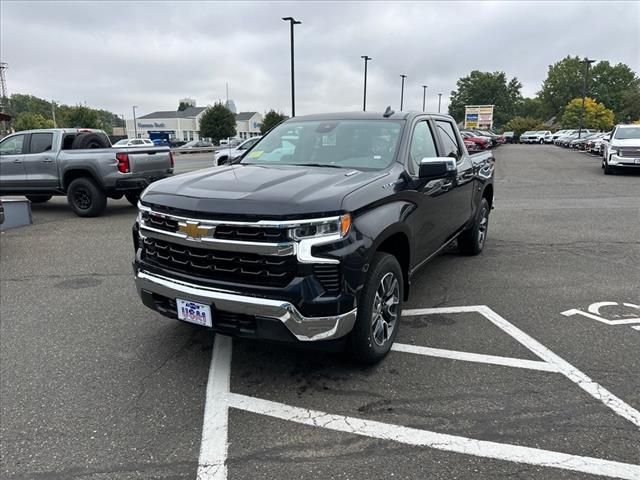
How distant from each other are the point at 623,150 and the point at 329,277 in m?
18.4

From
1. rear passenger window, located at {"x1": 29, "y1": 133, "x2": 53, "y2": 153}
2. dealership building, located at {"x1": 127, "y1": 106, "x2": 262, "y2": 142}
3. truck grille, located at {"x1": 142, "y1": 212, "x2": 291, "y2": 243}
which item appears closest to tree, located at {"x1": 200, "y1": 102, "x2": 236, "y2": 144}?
dealership building, located at {"x1": 127, "y1": 106, "x2": 262, "y2": 142}

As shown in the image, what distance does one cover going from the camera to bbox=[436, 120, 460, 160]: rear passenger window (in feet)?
17.3

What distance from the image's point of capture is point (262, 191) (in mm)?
3238

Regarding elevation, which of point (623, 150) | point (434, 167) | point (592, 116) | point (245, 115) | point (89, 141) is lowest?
point (434, 167)

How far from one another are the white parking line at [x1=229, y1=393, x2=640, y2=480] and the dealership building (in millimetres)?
98831

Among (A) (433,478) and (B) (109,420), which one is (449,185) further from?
(B) (109,420)

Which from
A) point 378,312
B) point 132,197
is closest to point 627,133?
point 132,197

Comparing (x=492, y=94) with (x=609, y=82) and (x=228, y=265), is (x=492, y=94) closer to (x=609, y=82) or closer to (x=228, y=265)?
(x=609, y=82)

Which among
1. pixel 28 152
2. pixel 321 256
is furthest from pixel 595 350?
pixel 28 152

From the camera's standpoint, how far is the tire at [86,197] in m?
10.2

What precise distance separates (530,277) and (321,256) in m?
3.79

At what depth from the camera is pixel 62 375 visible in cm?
360

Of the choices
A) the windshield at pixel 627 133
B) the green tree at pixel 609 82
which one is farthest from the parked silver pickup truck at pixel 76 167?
the green tree at pixel 609 82

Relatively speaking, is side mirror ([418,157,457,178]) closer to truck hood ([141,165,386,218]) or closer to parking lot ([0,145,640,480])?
truck hood ([141,165,386,218])
